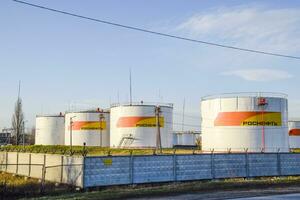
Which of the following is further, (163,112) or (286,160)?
(163,112)

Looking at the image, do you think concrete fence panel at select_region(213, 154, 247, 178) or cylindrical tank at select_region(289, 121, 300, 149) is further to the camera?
cylindrical tank at select_region(289, 121, 300, 149)

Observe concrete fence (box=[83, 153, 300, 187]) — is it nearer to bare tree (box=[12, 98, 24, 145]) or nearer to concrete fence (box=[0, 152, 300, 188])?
concrete fence (box=[0, 152, 300, 188])

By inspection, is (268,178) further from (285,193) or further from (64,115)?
(64,115)

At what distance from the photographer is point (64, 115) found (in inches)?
3342

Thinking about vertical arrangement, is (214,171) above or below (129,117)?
below

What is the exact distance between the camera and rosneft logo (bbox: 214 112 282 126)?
42.6m

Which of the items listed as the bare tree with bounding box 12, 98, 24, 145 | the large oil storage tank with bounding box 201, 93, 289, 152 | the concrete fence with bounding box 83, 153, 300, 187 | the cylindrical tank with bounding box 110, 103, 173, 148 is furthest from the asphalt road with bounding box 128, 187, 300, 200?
the bare tree with bounding box 12, 98, 24, 145

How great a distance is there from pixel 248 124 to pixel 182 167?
1951cm

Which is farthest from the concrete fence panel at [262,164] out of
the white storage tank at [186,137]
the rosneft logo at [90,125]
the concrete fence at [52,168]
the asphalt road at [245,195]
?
the white storage tank at [186,137]

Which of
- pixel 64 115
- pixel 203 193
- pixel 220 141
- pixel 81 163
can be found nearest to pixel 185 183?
pixel 203 193

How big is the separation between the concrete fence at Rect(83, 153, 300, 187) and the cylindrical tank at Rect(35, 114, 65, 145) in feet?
204

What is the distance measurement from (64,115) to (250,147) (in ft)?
162

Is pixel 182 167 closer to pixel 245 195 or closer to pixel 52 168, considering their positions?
pixel 245 195

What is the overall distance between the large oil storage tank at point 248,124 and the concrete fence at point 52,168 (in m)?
17.8
